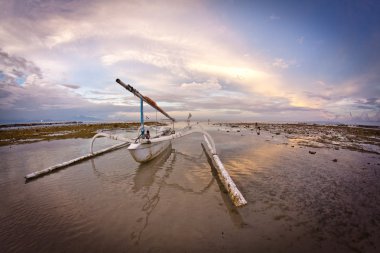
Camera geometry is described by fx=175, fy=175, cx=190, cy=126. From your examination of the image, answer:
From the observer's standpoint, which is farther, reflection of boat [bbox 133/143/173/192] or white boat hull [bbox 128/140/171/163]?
white boat hull [bbox 128/140/171/163]

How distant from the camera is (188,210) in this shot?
23.9ft

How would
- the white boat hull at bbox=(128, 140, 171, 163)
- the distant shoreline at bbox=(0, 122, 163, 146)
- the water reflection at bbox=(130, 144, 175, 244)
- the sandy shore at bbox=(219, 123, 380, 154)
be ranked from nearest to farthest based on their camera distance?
the water reflection at bbox=(130, 144, 175, 244) < the white boat hull at bbox=(128, 140, 171, 163) < the sandy shore at bbox=(219, 123, 380, 154) < the distant shoreline at bbox=(0, 122, 163, 146)

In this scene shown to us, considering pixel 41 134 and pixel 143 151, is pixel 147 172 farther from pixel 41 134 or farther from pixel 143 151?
pixel 41 134

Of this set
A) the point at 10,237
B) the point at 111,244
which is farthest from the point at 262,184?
the point at 10,237

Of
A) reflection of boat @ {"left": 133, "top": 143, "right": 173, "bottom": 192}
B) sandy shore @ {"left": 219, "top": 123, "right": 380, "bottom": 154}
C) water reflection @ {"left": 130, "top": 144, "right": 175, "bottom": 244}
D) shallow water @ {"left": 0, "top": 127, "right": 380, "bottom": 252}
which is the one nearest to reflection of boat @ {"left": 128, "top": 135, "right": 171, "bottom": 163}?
reflection of boat @ {"left": 133, "top": 143, "right": 173, "bottom": 192}

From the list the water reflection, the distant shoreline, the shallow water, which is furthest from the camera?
the distant shoreline

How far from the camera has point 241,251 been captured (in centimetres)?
504

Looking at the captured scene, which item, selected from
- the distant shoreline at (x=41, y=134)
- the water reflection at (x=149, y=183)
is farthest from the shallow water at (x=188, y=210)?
the distant shoreline at (x=41, y=134)

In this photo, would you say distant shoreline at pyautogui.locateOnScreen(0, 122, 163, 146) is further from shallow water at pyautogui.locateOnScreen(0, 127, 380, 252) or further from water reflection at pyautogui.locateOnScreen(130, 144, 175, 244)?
water reflection at pyautogui.locateOnScreen(130, 144, 175, 244)

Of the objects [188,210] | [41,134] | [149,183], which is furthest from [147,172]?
[41,134]

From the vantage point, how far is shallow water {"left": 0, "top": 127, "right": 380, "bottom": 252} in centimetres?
537

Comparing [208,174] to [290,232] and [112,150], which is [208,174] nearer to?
[290,232]

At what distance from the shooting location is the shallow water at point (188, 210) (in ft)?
17.6

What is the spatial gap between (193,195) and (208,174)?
10.8 ft
